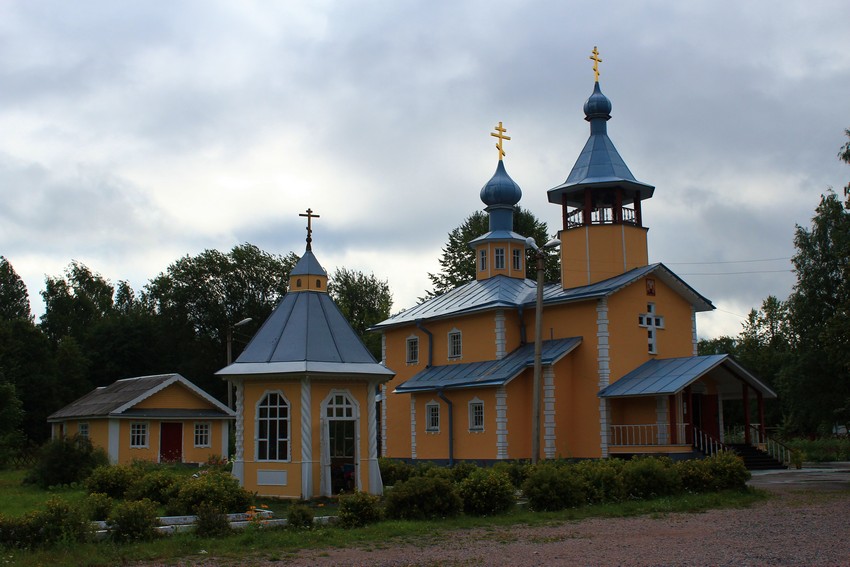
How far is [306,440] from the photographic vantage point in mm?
17531

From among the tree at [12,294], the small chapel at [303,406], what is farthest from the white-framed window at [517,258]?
the tree at [12,294]

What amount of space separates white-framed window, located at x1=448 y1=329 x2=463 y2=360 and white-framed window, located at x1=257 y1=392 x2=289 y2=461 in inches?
519

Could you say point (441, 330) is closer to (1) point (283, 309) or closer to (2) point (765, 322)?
(1) point (283, 309)

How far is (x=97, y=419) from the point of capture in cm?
3288

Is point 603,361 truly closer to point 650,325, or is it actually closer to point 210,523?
point 650,325

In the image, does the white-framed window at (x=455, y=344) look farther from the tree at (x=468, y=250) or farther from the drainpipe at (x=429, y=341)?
the tree at (x=468, y=250)

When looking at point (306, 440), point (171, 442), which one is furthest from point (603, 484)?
point (171, 442)

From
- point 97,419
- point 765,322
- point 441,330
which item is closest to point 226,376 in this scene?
point 441,330

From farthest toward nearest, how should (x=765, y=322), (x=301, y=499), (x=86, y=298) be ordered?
(x=765, y=322), (x=86, y=298), (x=301, y=499)

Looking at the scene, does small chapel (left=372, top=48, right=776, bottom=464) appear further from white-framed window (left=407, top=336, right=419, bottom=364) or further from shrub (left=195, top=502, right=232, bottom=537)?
shrub (left=195, top=502, right=232, bottom=537)

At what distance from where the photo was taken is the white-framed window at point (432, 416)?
97.7 ft

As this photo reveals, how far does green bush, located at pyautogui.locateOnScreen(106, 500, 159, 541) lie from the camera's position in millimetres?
12242

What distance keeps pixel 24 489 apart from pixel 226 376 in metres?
8.37

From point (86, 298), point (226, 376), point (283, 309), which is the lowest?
point (226, 376)
